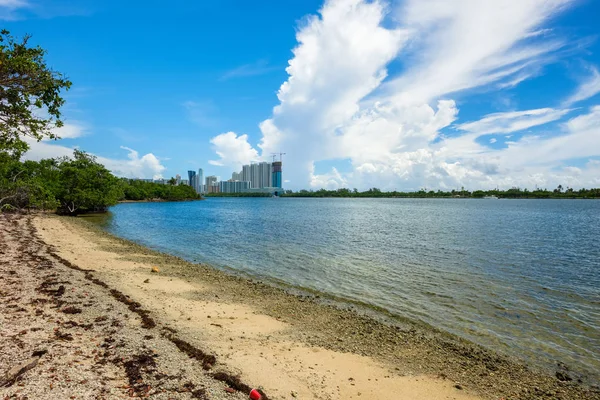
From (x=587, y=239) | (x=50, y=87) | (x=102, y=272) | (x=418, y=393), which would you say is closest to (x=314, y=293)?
(x=418, y=393)

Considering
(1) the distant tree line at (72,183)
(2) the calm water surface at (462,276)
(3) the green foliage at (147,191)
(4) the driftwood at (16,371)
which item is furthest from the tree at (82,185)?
(3) the green foliage at (147,191)

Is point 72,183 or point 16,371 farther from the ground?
point 72,183

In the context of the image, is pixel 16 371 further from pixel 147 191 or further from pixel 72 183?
pixel 147 191

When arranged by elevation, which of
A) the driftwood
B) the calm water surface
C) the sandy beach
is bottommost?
the calm water surface

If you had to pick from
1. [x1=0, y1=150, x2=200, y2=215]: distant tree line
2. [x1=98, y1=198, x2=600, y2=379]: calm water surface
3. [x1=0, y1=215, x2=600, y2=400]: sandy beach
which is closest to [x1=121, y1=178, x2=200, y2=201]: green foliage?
[x1=0, y1=150, x2=200, y2=215]: distant tree line

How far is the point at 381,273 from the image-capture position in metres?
22.3

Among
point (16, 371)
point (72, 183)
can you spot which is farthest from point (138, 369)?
point (72, 183)

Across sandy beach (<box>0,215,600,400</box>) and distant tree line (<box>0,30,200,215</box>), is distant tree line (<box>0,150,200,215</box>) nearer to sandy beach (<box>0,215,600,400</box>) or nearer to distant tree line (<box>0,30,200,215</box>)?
distant tree line (<box>0,30,200,215</box>)

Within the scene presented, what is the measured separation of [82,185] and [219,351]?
66.6 meters

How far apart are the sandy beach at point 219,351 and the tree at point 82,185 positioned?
53.1 meters

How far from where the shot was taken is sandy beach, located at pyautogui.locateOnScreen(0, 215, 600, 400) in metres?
7.17

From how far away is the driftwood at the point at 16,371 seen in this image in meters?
6.41

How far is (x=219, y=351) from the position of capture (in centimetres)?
923

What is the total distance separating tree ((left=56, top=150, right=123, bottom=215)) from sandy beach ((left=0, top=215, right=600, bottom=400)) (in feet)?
174
